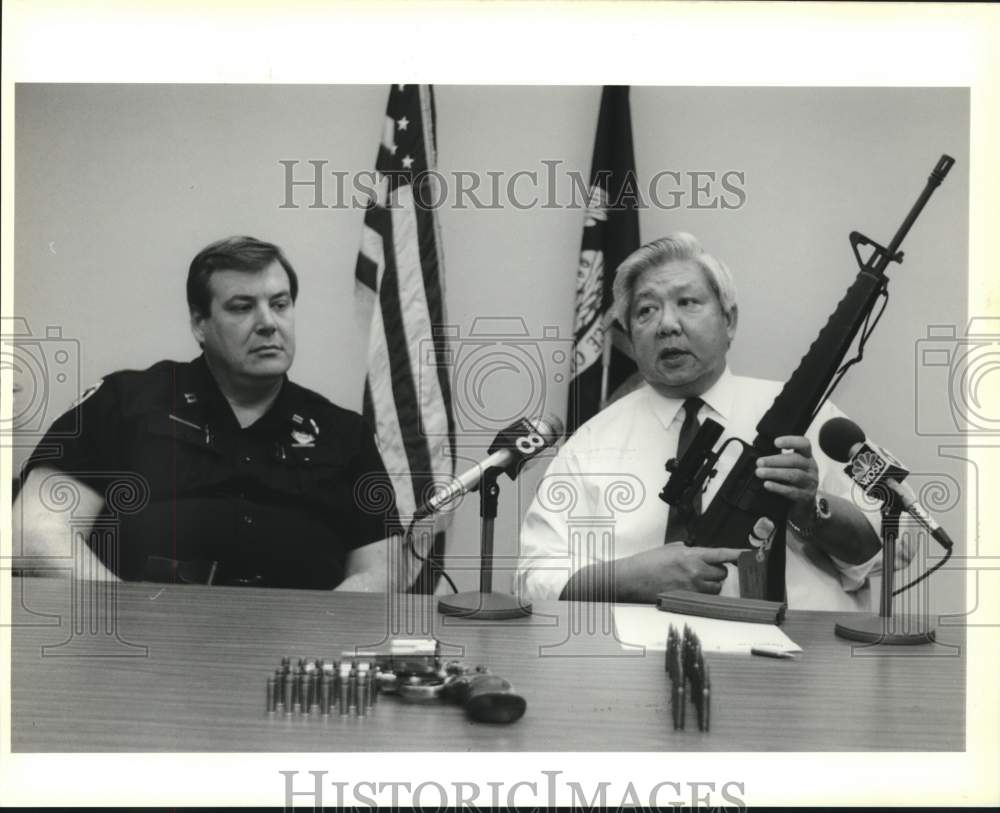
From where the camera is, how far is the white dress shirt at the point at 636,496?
3475 millimetres

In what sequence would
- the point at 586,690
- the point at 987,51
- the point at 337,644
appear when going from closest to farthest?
the point at 586,690 → the point at 337,644 → the point at 987,51

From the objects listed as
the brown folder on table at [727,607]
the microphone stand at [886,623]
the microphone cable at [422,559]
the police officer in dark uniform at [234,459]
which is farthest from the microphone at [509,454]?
the microphone stand at [886,623]

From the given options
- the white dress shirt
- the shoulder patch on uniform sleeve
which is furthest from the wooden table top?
the shoulder patch on uniform sleeve

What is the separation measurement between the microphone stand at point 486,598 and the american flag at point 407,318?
0.70 ft

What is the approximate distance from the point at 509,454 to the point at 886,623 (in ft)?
3.90

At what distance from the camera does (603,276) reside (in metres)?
3.56

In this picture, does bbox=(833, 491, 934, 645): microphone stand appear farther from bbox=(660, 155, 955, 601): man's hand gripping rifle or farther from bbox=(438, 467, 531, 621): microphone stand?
bbox=(438, 467, 531, 621): microphone stand

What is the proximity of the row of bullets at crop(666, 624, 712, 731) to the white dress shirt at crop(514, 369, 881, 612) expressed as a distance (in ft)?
2.29

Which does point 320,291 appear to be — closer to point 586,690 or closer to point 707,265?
point 707,265

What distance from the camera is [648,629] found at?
3.21 m

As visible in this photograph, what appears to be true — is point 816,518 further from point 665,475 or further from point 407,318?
point 407,318

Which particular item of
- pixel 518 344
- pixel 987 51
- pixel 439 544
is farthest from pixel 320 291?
pixel 987 51

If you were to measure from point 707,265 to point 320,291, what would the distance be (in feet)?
4.00

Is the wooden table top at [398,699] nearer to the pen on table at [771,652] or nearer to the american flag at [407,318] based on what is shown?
the pen on table at [771,652]
